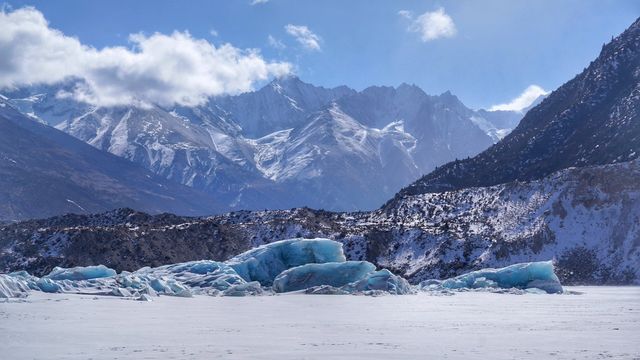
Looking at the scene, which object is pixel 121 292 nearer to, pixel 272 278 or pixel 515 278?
pixel 272 278

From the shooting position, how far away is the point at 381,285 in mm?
59094

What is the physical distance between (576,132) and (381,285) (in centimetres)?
11590

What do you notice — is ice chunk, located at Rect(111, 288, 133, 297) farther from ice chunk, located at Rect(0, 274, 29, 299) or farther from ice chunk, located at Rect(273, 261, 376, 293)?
ice chunk, located at Rect(273, 261, 376, 293)

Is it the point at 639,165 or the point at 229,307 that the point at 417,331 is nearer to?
the point at 229,307

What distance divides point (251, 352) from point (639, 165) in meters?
97.5

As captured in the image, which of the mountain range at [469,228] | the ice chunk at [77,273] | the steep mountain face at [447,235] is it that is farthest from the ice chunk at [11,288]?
the mountain range at [469,228]

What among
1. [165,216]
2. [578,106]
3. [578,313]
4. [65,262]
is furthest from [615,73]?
[578,313]

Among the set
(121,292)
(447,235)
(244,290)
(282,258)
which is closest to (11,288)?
(121,292)

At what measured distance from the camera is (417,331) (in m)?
26.3

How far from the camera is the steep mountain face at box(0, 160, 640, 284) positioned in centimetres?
9419

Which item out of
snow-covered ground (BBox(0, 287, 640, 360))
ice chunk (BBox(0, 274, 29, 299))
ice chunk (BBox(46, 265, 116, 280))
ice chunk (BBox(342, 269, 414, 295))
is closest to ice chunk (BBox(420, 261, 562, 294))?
ice chunk (BBox(342, 269, 414, 295))

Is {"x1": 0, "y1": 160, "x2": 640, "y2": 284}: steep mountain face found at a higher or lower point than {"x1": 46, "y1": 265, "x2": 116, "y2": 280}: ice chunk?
higher

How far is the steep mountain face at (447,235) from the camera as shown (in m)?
94.2

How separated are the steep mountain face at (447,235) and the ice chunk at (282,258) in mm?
31973
